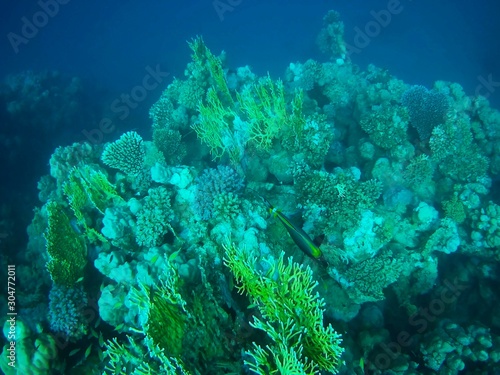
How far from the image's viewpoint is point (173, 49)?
34656 mm

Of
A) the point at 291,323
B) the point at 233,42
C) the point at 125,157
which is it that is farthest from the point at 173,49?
the point at 291,323

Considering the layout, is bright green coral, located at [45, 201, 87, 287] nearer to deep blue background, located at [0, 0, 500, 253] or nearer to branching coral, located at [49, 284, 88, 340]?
branching coral, located at [49, 284, 88, 340]

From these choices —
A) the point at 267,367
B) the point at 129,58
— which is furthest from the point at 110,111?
the point at 129,58

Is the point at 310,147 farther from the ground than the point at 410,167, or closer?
farther from the ground

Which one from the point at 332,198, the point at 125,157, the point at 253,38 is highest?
the point at 253,38

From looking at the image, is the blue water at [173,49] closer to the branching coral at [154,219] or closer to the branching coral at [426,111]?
the branching coral at [154,219]

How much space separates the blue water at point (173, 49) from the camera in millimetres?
13406

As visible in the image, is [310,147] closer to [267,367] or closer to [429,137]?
[429,137]

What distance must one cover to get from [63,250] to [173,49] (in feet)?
A: 114

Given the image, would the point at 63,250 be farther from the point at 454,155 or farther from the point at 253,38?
the point at 253,38

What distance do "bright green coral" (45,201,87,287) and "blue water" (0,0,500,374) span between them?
20.0ft

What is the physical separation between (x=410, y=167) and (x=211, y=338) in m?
4.95

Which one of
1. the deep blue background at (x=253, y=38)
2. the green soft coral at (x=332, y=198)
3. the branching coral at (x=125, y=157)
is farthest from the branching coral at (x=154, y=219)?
the deep blue background at (x=253, y=38)

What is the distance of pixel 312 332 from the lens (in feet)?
10.1
